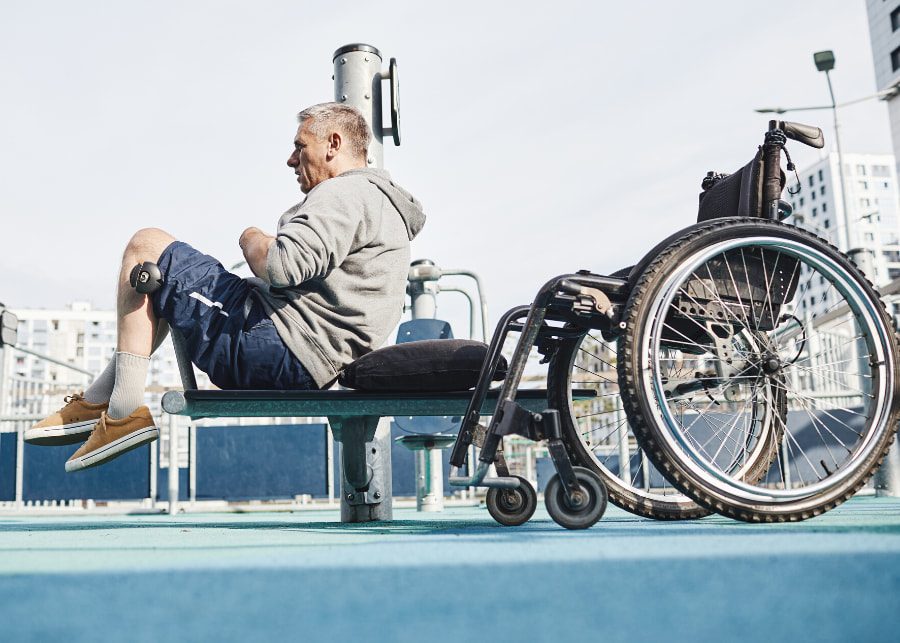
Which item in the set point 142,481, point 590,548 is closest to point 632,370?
point 590,548

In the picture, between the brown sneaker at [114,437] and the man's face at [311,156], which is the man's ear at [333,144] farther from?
the brown sneaker at [114,437]

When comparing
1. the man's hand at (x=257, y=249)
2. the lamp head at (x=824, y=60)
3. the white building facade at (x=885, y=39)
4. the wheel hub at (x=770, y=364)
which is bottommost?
the wheel hub at (x=770, y=364)

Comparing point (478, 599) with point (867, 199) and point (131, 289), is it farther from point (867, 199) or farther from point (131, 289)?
point (867, 199)

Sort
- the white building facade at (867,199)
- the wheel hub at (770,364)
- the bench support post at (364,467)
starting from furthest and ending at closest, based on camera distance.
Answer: the white building facade at (867,199) → the bench support post at (364,467) → the wheel hub at (770,364)

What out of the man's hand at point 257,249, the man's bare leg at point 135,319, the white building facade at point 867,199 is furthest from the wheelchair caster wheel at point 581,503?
the white building facade at point 867,199

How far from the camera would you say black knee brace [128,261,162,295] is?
240 cm

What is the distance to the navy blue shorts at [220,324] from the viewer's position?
8.07ft

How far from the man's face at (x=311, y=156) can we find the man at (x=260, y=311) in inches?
7.5

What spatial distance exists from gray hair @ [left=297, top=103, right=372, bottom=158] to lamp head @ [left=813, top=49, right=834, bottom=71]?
57.8 ft

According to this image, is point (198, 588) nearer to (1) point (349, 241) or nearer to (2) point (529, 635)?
(2) point (529, 635)

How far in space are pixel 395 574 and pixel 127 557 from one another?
51cm

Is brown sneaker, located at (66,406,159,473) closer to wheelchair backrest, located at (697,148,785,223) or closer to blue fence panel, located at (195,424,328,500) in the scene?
wheelchair backrest, located at (697,148,785,223)

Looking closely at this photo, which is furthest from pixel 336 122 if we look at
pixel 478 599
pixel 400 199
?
pixel 478 599

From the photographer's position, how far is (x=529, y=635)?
0.90 meters
